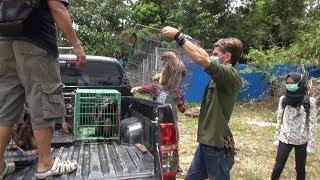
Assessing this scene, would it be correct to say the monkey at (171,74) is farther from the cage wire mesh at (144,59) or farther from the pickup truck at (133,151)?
the pickup truck at (133,151)

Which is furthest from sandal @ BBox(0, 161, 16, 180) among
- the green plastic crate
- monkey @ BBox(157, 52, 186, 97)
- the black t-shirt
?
monkey @ BBox(157, 52, 186, 97)

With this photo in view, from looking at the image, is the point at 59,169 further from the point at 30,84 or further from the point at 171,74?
the point at 171,74

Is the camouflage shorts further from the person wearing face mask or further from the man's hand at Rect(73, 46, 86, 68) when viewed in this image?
the person wearing face mask

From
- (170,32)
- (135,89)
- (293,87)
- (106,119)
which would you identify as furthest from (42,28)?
(293,87)

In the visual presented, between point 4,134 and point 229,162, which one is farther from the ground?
point 4,134

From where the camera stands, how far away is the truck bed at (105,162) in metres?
3.18

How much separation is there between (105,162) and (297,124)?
120 inches

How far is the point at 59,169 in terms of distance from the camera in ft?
10.4

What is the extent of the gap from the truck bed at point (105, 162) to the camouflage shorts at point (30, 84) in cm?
43

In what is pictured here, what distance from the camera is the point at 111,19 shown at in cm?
2048

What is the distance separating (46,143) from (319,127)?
8742mm

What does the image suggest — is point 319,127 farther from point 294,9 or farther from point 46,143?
point 294,9

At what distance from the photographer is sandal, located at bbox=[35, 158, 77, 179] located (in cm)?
310

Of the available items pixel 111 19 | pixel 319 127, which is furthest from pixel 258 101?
pixel 111 19
